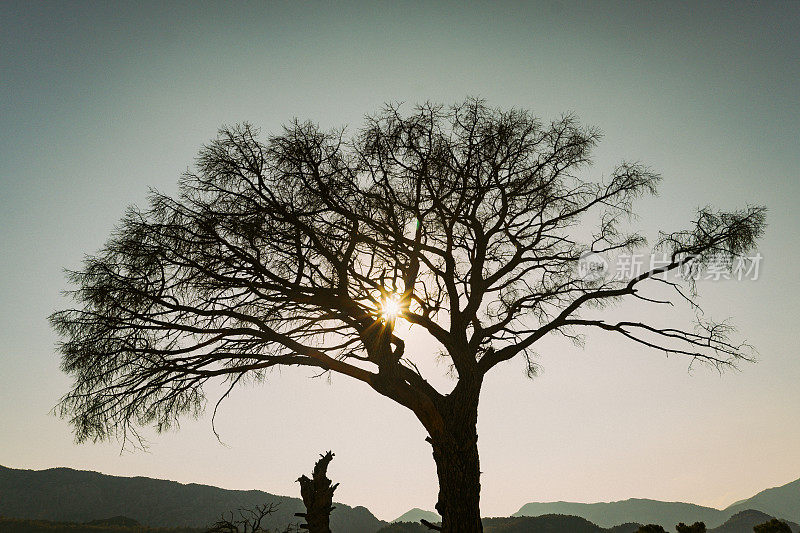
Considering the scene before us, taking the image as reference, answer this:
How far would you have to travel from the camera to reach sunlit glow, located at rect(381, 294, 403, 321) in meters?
8.88

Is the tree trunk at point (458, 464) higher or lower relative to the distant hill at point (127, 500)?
higher

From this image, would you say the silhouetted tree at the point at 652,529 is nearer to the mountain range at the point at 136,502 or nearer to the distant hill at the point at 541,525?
the distant hill at the point at 541,525

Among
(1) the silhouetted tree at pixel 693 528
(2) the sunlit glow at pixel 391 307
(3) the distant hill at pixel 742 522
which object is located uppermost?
(2) the sunlit glow at pixel 391 307

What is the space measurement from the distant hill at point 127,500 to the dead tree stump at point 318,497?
111677 mm

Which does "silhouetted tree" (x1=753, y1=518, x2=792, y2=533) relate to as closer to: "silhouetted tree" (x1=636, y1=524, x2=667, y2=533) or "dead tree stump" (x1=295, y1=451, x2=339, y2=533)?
"silhouetted tree" (x1=636, y1=524, x2=667, y2=533)

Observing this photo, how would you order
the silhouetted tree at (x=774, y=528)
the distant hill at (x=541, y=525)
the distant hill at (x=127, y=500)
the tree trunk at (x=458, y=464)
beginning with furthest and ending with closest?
the distant hill at (x=127, y=500), the distant hill at (x=541, y=525), the silhouetted tree at (x=774, y=528), the tree trunk at (x=458, y=464)

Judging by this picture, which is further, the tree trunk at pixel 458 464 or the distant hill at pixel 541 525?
the distant hill at pixel 541 525

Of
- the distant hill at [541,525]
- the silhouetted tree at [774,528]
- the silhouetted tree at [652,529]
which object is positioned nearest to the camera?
the silhouetted tree at [774,528]

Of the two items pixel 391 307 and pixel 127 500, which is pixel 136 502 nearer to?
pixel 127 500

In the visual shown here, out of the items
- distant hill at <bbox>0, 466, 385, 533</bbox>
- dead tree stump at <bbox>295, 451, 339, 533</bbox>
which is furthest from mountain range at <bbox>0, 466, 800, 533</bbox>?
dead tree stump at <bbox>295, 451, 339, 533</bbox>

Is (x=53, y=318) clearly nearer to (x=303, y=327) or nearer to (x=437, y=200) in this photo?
(x=303, y=327)

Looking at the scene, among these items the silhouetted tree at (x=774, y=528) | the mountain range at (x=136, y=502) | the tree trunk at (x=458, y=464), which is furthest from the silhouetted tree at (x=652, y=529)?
the mountain range at (x=136, y=502)

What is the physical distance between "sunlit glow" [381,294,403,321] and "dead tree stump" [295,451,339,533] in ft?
14.4

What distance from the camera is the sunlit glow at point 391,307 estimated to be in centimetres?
888
